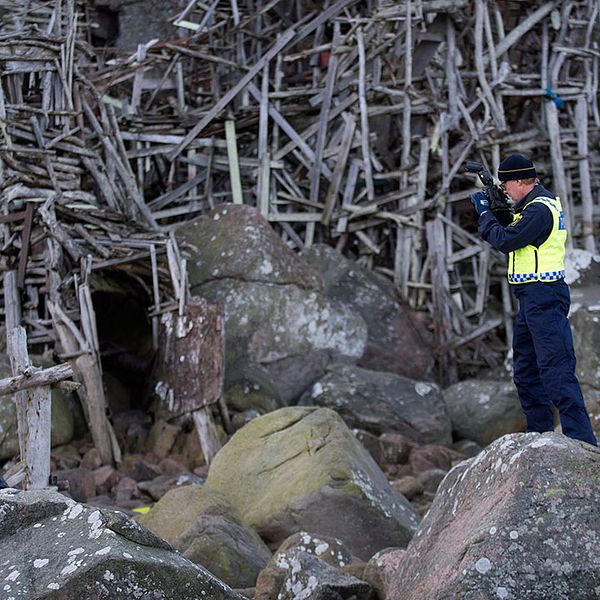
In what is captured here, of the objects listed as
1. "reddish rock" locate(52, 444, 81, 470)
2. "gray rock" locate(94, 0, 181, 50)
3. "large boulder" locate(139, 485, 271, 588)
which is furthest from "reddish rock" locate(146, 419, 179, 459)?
"gray rock" locate(94, 0, 181, 50)

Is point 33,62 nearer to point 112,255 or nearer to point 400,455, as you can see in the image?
point 112,255

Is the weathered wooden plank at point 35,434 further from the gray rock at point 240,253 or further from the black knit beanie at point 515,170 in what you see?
the gray rock at point 240,253

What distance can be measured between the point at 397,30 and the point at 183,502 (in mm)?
10388

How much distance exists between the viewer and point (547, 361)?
7145 mm

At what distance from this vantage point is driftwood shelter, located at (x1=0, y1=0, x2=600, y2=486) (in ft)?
56.0

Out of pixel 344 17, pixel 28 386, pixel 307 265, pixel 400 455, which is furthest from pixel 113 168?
pixel 28 386

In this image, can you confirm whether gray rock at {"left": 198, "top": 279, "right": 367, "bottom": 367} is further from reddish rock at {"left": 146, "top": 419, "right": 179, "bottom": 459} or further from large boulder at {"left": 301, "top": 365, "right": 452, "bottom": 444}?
reddish rock at {"left": 146, "top": 419, "right": 179, "bottom": 459}

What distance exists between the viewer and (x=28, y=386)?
8.83 metres

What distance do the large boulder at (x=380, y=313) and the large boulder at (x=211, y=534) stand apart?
289 inches

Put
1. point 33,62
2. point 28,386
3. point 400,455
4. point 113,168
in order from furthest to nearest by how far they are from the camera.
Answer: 1. point 113,168
2. point 33,62
3. point 400,455
4. point 28,386

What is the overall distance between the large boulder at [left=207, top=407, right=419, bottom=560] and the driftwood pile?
21.1 ft

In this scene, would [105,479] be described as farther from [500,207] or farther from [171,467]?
[500,207]

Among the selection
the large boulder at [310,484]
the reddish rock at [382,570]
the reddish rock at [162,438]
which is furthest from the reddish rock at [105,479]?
the reddish rock at [382,570]

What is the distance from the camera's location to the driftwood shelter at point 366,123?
672 inches
